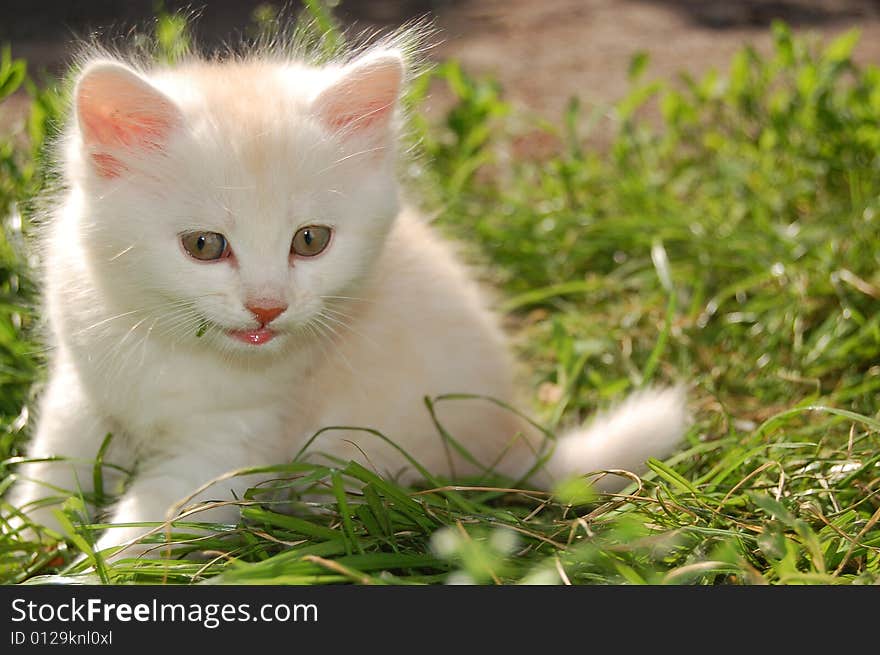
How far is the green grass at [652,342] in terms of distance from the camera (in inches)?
64.9

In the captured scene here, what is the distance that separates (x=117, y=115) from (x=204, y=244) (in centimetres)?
26

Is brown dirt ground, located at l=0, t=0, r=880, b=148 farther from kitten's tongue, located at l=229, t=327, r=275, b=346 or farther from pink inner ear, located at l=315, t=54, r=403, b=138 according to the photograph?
kitten's tongue, located at l=229, t=327, r=275, b=346

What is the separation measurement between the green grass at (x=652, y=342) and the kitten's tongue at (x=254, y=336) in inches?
9.5

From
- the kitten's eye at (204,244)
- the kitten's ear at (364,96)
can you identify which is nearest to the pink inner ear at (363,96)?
the kitten's ear at (364,96)

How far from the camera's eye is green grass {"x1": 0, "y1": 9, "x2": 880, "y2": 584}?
64.9 inches

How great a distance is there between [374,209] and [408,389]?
1.50ft

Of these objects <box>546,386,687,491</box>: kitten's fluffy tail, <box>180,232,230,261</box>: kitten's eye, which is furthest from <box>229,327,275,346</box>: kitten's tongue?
<box>546,386,687,491</box>: kitten's fluffy tail

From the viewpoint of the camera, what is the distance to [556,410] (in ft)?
7.93

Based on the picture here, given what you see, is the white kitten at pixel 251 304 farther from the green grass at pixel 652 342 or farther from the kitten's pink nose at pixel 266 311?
the green grass at pixel 652 342

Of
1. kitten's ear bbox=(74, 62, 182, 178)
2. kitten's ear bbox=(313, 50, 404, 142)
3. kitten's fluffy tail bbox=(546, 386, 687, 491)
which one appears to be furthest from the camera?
kitten's fluffy tail bbox=(546, 386, 687, 491)

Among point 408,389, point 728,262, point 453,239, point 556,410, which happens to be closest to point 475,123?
point 453,239

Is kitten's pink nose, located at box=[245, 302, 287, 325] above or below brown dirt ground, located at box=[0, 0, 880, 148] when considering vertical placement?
below

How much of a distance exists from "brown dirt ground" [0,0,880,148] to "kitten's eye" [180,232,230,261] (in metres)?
2.40

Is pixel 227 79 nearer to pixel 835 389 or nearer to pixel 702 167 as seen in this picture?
pixel 835 389
